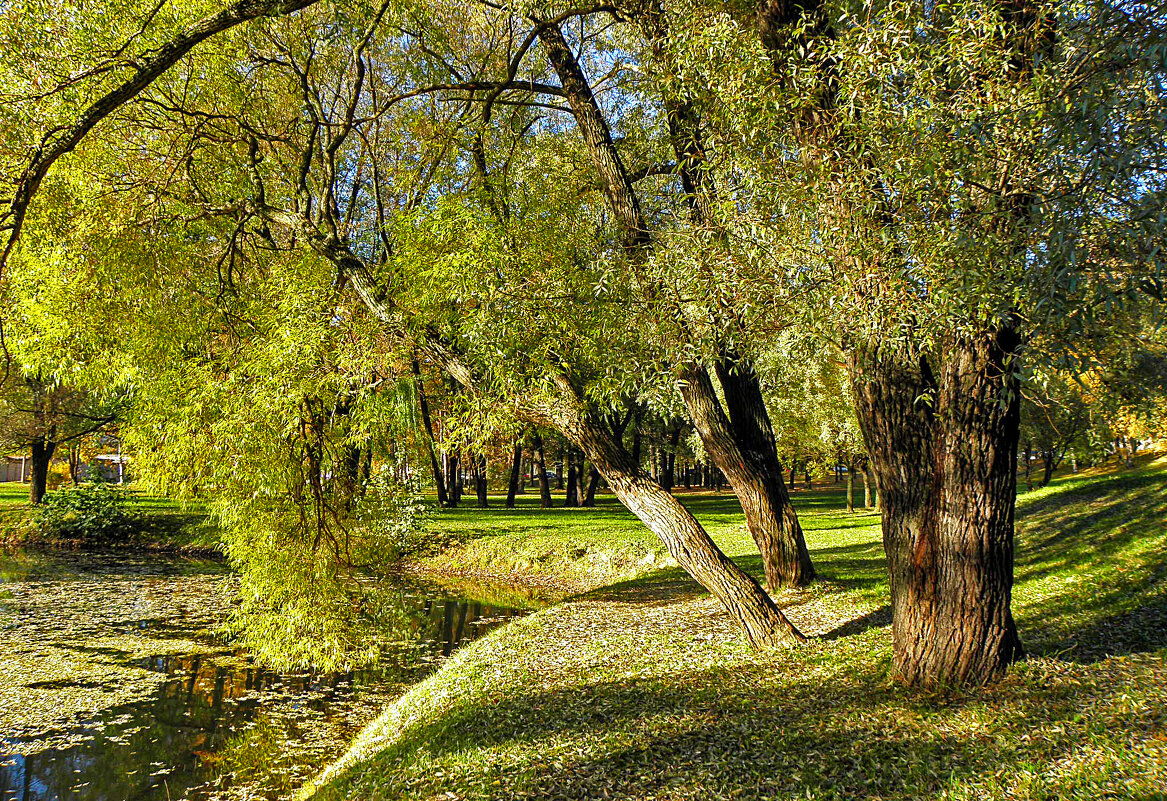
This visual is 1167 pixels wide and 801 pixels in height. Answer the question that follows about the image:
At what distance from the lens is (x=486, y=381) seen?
854cm

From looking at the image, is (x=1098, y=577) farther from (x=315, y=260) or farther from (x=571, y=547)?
(x=571, y=547)

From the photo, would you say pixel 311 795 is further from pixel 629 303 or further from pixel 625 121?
pixel 625 121

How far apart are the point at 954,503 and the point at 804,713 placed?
2406mm

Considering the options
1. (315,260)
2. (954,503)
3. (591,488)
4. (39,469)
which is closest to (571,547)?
(315,260)

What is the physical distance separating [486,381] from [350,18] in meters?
4.82

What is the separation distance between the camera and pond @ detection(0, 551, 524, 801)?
8297mm

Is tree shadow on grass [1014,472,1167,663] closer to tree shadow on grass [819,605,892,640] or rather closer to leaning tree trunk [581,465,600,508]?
tree shadow on grass [819,605,892,640]

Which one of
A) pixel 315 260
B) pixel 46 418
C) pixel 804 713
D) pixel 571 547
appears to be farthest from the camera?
pixel 46 418

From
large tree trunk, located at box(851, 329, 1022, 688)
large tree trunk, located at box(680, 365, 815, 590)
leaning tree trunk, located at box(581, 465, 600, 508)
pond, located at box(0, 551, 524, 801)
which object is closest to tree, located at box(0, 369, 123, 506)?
pond, located at box(0, 551, 524, 801)

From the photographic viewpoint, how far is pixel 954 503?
619 cm

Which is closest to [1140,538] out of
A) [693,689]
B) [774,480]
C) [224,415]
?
[774,480]

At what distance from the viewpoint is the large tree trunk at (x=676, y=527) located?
817cm

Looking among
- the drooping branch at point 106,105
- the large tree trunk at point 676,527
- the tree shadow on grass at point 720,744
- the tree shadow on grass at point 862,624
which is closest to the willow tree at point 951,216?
the tree shadow on grass at point 720,744

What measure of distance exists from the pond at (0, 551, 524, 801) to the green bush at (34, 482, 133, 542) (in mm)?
9004
